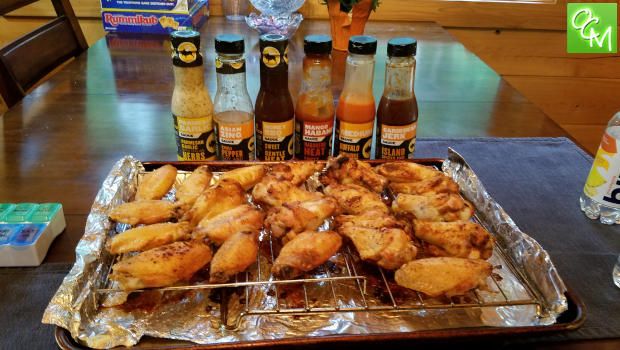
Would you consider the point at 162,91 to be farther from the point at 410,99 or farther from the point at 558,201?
the point at 558,201

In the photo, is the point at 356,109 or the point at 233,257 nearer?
the point at 233,257

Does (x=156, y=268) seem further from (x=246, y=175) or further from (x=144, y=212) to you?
(x=246, y=175)

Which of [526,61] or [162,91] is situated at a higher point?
[162,91]

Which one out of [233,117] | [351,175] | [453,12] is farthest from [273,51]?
[453,12]

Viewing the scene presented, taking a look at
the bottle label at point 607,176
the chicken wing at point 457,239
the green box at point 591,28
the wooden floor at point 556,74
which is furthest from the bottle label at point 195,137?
the wooden floor at point 556,74

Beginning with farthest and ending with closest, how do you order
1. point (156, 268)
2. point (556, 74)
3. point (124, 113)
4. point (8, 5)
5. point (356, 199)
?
point (556, 74) < point (8, 5) < point (124, 113) < point (356, 199) < point (156, 268)

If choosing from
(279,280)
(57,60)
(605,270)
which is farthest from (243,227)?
(57,60)

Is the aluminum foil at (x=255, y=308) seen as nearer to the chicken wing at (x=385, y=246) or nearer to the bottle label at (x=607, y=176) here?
the chicken wing at (x=385, y=246)
